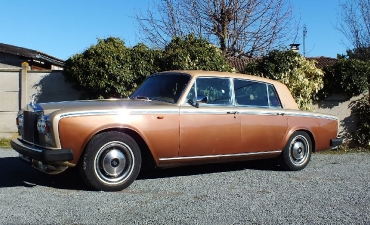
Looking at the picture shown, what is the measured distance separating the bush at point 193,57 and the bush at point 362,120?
3.32 meters

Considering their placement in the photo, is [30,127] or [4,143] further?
[4,143]

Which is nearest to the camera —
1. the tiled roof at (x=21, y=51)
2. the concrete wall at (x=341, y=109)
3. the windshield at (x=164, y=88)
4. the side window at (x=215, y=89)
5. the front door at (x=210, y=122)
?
the front door at (x=210, y=122)

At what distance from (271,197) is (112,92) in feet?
21.1

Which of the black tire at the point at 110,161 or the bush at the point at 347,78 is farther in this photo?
the bush at the point at 347,78

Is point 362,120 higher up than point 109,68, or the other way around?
point 109,68

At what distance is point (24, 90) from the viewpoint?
1159cm

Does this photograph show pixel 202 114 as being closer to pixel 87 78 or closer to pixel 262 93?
pixel 262 93

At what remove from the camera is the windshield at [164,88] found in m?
6.30

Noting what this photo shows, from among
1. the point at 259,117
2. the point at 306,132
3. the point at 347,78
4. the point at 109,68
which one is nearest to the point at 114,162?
the point at 259,117

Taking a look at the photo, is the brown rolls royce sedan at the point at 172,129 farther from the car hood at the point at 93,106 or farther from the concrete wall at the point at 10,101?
the concrete wall at the point at 10,101

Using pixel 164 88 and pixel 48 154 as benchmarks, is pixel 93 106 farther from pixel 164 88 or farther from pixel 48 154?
pixel 164 88

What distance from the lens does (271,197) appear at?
17.6ft

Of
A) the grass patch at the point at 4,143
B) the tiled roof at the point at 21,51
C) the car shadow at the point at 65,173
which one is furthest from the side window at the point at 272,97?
the tiled roof at the point at 21,51

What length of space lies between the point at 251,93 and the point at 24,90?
22.8ft
